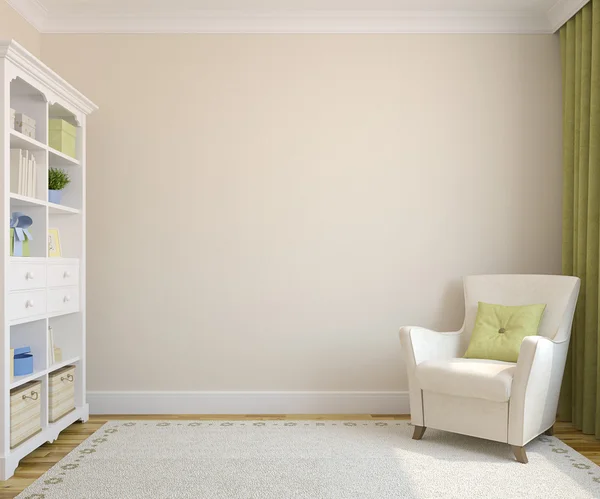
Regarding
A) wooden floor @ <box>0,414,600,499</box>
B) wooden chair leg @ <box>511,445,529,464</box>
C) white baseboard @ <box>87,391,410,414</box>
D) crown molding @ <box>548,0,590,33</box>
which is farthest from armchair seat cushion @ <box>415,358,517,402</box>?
crown molding @ <box>548,0,590,33</box>

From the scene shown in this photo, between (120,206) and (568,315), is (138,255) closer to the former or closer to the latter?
(120,206)

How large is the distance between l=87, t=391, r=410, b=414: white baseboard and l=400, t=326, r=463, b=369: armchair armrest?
579mm

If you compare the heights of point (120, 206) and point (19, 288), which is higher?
point (120, 206)

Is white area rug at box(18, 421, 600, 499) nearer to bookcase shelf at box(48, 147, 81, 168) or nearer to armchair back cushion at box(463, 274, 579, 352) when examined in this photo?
armchair back cushion at box(463, 274, 579, 352)

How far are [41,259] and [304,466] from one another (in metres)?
1.73

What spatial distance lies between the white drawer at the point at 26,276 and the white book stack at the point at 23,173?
14.8 inches

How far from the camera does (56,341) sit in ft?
12.6

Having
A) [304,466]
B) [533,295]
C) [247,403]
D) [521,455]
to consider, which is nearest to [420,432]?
[521,455]

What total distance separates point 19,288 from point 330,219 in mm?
1982

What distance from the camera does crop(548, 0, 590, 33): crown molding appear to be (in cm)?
380

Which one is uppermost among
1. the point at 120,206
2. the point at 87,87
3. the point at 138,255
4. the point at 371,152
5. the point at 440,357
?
the point at 87,87

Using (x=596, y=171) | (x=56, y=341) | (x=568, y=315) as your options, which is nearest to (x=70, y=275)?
(x=56, y=341)

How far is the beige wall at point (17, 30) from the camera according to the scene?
3654mm

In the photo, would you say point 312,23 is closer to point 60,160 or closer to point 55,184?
point 60,160
